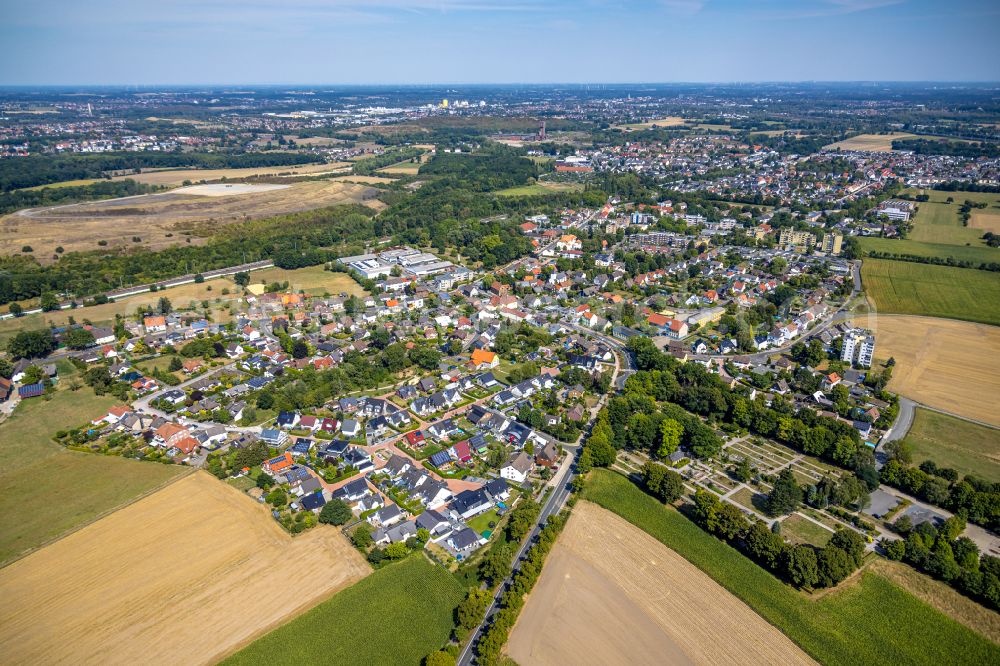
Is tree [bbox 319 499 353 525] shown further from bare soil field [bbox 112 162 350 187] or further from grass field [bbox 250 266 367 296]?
bare soil field [bbox 112 162 350 187]

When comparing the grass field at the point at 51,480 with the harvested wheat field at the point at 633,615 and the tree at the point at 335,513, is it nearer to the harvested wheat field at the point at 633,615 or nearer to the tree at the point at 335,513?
the tree at the point at 335,513

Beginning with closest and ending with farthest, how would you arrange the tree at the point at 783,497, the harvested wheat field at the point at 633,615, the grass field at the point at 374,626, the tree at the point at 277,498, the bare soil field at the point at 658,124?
the grass field at the point at 374,626, the harvested wheat field at the point at 633,615, the tree at the point at 783,497, the tree at the point at 277,498, the bare soil field at the point at 658,124

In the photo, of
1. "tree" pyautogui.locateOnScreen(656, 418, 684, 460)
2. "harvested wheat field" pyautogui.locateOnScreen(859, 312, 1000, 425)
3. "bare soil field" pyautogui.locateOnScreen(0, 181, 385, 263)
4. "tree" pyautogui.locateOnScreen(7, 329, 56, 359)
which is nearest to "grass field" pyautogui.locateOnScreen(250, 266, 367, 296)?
"bare soil field" pyautogui.locateOnScreen(0, 181, 385, 263)

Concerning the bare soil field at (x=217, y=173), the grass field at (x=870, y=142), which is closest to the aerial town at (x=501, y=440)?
the bare soil field at (x=217, y=173)

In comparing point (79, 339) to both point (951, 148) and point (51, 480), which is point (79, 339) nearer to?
point (51, 480)

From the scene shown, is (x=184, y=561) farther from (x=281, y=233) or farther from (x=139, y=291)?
(x=281, y=233)

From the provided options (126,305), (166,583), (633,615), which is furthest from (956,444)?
(126,305)

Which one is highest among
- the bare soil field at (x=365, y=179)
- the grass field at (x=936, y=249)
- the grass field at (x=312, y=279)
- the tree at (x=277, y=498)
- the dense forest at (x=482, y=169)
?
the dense forest at (x=482, y=169)
